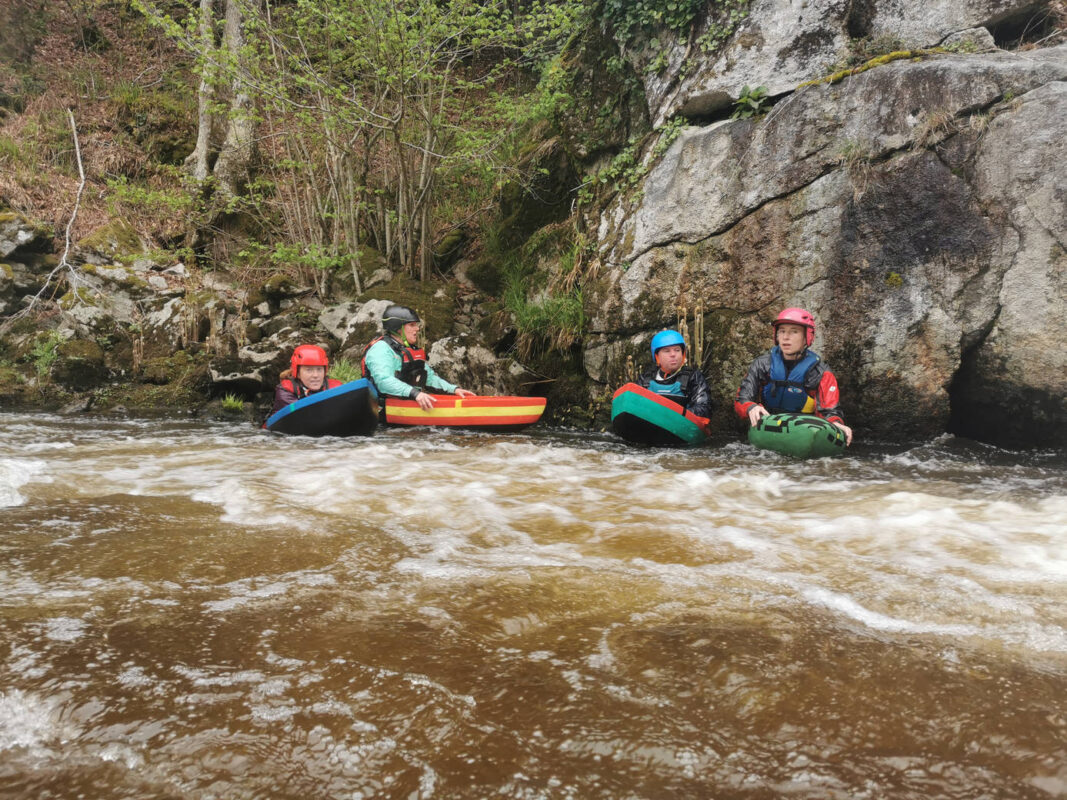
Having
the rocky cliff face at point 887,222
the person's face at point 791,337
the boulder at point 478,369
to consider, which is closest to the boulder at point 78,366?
the boulder at point 478,369

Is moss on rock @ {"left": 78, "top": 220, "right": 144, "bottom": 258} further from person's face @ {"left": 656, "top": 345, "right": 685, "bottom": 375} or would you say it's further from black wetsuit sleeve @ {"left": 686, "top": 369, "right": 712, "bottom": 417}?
black wetsuit sleeve @ {"left": 686, "top": 369, "right": 712, "bottom": 417}

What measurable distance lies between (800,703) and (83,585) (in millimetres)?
2565

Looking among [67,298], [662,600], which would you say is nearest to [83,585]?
[662,600]

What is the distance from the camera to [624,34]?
28.6 feet

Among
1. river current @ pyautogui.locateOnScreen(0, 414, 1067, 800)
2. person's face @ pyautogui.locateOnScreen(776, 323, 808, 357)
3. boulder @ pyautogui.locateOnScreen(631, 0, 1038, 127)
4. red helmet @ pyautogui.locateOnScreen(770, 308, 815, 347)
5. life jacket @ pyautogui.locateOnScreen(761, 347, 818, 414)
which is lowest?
river current @ pyautogui.locateOnScreen(0, 414, 1067, 800)

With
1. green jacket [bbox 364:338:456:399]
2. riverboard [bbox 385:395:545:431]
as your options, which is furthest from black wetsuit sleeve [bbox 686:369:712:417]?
green jacket [bbox 364:338:456:399]

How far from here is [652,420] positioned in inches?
259

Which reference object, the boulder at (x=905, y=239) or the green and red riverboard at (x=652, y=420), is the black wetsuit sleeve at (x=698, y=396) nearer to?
the green and red riverboard at (x=652, y=420)

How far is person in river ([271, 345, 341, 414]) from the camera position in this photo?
7.21 m

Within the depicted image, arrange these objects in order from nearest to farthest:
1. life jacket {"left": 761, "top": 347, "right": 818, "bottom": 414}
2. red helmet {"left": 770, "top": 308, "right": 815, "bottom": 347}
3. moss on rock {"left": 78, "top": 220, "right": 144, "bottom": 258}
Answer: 1. red helmet {"left": 770, "top": 308, "right": 815, "bottom": 347}
2. life jacket {"left": 761, "top": 347, "right": 818, "bottom": 414}
3. moss on rock {"left": 78, "top": 220, "right": 144, "bottom": 258}

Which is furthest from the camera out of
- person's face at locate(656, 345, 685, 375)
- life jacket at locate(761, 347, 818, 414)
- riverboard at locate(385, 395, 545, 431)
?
riverboard at locate(385, 395, 545, 431)

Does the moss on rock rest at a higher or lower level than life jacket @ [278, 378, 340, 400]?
higher

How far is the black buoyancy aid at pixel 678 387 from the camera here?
278 inches

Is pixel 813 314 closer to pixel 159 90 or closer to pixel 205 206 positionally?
pixel 205 206
